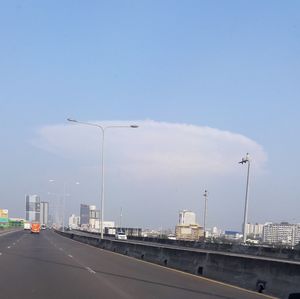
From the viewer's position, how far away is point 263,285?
61.1 ft

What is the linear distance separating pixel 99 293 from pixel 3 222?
18796 cm

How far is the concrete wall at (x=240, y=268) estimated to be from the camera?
56.7 feet

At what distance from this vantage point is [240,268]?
68.9 feet

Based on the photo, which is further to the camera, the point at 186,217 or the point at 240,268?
the point at 186,217

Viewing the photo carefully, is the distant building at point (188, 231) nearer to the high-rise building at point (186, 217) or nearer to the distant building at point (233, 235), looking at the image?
the distant building at point (233, 235)

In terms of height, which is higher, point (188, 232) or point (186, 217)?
point (188, 232)

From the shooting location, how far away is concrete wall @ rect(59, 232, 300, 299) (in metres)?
17.3

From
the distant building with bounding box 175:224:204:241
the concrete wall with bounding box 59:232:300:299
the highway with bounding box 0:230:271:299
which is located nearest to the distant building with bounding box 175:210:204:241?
the distant building with bounding box 175:224:204:241

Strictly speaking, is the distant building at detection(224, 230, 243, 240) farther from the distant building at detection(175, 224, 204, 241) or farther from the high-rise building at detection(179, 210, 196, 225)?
the high-rise building at detection(179, 210, 196, 225)

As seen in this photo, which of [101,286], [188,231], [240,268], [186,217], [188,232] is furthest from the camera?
[186,217]

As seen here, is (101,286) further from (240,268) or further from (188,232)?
(188,232)

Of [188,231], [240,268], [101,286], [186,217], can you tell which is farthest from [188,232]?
[101,286]

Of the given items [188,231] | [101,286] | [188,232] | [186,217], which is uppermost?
[101,286]

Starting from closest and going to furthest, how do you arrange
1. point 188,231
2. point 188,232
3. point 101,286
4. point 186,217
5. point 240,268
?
point 101,286 → point 240,268 → point 188,232 → point 188,231 → point 186,217
